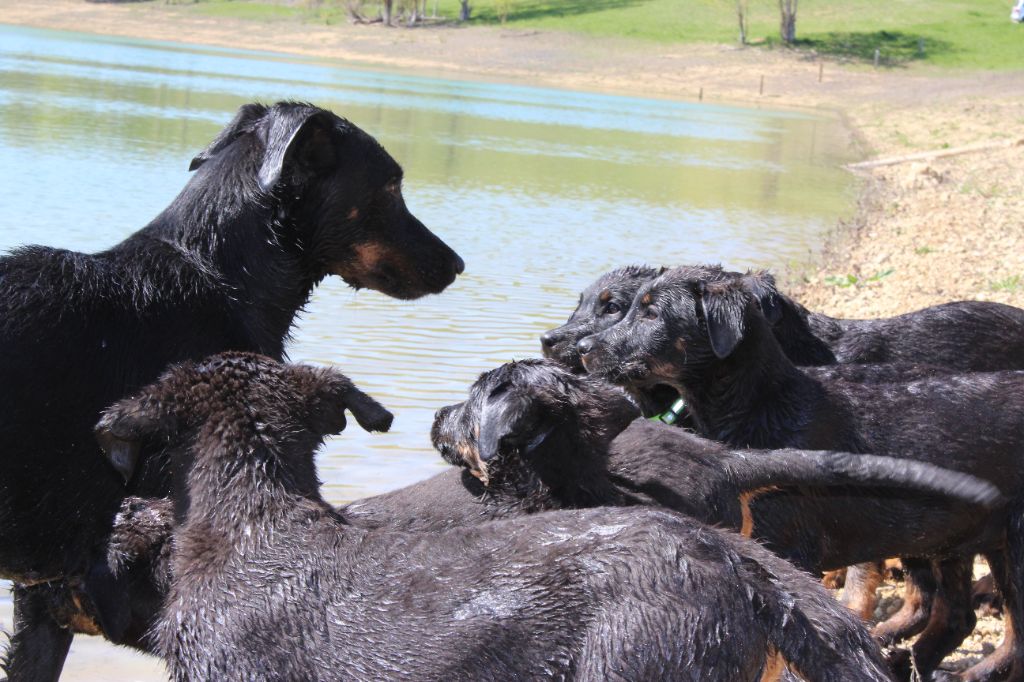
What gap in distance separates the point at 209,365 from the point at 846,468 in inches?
95.7

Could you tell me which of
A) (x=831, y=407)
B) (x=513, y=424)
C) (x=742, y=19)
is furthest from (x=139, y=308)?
(x=742, y=19)

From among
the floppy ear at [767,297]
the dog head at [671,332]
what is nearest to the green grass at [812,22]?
the floppy ear at [767,297]

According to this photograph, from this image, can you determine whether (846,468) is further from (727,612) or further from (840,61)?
(840,61)

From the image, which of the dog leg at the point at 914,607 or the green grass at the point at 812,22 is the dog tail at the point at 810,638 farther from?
the green grass at the point at 812,22

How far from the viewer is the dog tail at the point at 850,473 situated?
174 inches

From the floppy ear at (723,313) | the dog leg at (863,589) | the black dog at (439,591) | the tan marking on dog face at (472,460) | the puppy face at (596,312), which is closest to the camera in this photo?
the black dog at (439,591)

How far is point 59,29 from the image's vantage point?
83062 millimetres

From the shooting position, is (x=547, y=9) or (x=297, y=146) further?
(x=547, y=9)

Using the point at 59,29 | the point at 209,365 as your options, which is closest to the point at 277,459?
the point at 209,365

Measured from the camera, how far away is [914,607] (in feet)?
22.8

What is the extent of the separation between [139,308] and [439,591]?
7.32 feet

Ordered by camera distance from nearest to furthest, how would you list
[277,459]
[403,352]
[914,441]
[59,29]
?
1. [277,459]
2. [914,441]
3. [403,352]
4. [59,29]

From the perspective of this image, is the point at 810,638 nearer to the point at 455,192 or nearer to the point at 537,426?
the point at 537,426

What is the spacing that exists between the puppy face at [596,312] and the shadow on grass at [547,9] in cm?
8770
